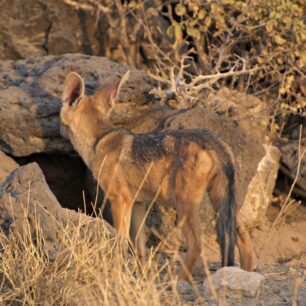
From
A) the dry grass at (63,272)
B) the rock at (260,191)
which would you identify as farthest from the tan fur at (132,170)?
the rock at (260,191)

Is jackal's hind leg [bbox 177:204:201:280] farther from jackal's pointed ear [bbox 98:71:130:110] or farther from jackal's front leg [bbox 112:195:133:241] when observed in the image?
jackal's pointed ear [bbox 98:71:130:110]

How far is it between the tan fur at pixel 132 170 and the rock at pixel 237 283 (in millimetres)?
894

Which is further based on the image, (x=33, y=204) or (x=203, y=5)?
(x=203, y=5)

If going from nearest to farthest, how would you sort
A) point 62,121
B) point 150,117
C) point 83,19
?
point 62,121 < point 150,117 < point 83,19

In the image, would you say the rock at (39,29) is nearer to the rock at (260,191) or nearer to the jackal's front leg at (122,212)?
the rock at (260,191)

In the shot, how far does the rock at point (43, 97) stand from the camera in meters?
8.80

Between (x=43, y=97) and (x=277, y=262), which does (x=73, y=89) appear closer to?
(x=43, y=97)

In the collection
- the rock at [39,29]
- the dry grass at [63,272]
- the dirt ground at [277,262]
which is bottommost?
the dirt ground at [277,262]

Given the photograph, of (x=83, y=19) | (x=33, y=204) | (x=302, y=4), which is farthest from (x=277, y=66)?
(x=33, y=204)

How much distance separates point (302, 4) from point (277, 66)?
3.02 feet

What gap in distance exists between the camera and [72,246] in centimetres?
585

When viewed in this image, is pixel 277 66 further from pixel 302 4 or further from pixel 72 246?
pixel 72 246

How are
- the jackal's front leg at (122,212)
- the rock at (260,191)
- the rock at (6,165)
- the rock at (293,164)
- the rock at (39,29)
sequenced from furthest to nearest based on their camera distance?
the rock at (39,29) → the rock at (293,164) → the rock at (260,191) → the rock at (6,165) → the jackal's front leg at (122,212)

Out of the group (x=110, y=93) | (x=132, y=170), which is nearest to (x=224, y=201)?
(x=132, y=170)
